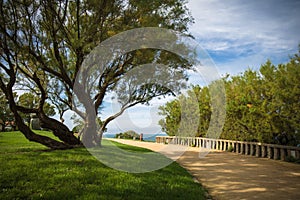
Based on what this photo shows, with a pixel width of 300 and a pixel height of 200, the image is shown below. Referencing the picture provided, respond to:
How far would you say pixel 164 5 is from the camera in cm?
1143

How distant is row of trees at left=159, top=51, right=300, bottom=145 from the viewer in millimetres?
10750

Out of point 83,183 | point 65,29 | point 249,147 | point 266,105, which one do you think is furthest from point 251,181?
point 65,29

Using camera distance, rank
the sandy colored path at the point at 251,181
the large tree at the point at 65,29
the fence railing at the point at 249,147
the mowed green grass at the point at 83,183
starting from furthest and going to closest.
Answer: the fence railing at the point at 249,147 < the large tree at the point at 65,29 < the sandy colored path at the point at 251,181 < the mowed green grass at the point at 83,183

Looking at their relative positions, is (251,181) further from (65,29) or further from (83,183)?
(65,29)

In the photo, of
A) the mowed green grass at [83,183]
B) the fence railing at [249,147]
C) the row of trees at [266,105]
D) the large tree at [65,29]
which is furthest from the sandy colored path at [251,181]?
the large tree at [65,29]

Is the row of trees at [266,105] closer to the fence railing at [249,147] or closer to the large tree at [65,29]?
the fence railing at [249,147]

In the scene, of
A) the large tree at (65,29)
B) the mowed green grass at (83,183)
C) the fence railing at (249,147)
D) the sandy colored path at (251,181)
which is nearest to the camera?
the mowed green grass at (83,183)

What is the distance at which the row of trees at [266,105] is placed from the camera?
10.8 m

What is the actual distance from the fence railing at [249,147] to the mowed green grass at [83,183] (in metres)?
6.33

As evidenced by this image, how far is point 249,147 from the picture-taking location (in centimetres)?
1417

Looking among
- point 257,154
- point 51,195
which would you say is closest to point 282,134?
point 257,154

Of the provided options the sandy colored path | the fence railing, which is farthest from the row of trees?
the sandy colored path

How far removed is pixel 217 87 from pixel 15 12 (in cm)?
1077

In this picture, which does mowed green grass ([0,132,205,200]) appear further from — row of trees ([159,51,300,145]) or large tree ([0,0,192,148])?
row of trees ([159,51,300,145])
